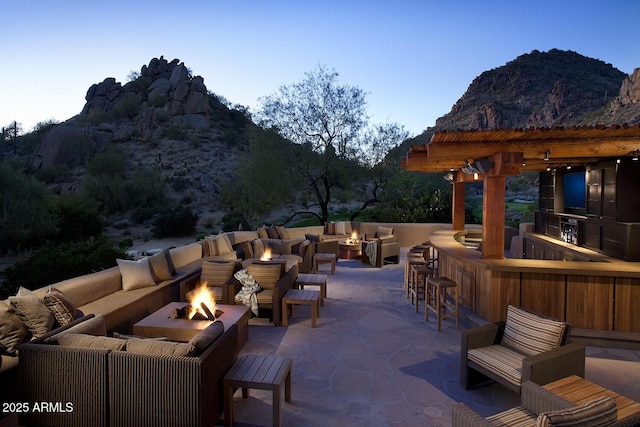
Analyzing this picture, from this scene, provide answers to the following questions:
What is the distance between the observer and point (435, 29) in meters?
18.1

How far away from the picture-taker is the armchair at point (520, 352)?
323 cm

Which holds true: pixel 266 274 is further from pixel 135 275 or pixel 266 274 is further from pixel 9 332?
pixel 9 332

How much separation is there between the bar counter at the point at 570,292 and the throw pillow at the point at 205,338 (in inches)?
164

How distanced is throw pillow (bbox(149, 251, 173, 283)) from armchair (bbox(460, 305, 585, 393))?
475cm

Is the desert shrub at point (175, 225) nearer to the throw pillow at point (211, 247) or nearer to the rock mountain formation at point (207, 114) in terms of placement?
the rock mountain formation at point (207, 114)

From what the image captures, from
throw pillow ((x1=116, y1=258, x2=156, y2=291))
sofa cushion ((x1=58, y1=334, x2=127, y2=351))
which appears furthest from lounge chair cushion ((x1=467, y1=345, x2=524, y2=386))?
throw pillow ((x1=116, y1=258, x2=156, y2=291))

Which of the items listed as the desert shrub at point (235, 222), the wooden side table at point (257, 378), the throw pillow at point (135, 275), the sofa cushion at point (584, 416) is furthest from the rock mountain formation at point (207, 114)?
the sofa cushion at point (584, 416)

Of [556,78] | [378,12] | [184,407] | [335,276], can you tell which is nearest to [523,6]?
[378,12]

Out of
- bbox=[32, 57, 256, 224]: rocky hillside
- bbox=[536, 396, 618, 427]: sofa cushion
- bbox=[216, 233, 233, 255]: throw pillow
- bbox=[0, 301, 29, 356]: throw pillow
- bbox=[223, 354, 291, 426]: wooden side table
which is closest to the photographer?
bbox=[536, 396, 618, 427]: sofa cushion

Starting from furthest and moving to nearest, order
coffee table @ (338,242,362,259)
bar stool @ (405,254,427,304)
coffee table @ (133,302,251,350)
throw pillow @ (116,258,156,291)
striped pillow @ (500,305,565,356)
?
1. coffee table @ (338,242,362,259)
2. bar stool @ (405,254,427,304)
3. throw pillow @ (116,258,156,291)
4. coffee table @ (133,302,251,350)
5. striped pillow @ (500,305,565,356)

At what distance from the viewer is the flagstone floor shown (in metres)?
3.56

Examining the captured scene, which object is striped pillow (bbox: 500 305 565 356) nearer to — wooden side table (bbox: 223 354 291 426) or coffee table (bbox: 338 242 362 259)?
wooden side table (bbox: 223 354 291 426)

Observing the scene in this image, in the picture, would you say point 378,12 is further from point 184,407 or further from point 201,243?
point 184,407

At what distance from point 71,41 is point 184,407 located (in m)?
20.1
